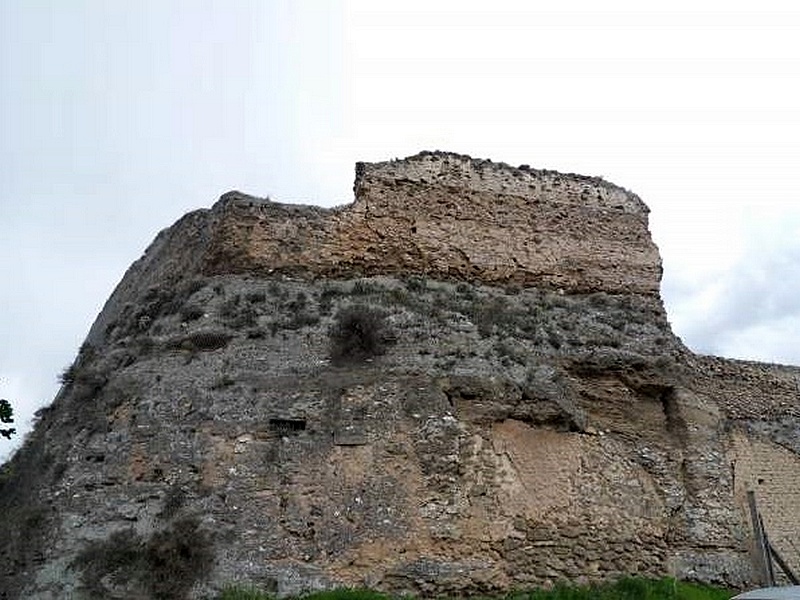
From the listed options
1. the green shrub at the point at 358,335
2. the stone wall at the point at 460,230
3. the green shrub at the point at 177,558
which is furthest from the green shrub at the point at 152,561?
the stone wall at the point at 460,230

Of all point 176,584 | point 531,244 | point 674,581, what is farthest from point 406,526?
point 531,244

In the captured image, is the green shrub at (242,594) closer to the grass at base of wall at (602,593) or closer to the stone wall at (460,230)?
the grass at base of wall at (602,593)

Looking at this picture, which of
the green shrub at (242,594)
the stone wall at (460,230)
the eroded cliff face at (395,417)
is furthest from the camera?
the stone wall at (460,230)

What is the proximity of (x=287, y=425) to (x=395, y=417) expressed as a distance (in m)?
1.25

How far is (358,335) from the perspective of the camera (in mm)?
11516

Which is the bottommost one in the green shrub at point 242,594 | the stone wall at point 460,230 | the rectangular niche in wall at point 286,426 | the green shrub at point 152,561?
the green shrub at point 242,594

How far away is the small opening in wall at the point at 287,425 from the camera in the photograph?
10383 mm

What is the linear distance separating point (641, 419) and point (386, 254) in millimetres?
4269

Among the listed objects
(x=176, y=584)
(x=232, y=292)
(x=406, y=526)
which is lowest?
(x=176, y=584)

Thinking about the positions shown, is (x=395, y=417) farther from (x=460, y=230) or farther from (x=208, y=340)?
(x=460, y=230)

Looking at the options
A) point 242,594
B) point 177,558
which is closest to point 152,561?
point 177,558

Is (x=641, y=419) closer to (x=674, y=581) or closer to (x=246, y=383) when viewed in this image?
(x=674, y=581)

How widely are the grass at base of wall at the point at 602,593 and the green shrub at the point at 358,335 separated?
316 centimetres

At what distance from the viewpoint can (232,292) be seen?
12.3 meters
